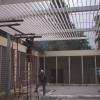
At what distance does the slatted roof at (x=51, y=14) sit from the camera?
12008 mm

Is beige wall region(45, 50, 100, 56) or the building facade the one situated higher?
beige wall region(45, 50, 100, 56)

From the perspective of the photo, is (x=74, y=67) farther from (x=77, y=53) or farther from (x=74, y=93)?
(x=74, y=93)

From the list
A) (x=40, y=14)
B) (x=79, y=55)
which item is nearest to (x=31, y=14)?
(x=40, y=14)

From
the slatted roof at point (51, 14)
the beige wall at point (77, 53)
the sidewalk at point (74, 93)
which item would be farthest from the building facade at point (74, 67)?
the slatted roof at point (51, 14)

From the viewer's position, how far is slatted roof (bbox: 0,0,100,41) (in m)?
12.0

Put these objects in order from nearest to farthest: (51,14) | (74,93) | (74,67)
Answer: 1. (51,14)
2. (74,93)
3. (74,67)

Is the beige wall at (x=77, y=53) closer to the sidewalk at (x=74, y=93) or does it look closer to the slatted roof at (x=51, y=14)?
the sidewalk at (x=74, y=93)

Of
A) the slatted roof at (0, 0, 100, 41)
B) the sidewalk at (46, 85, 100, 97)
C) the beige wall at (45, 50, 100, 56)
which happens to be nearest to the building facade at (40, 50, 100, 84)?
the beige wall at (45, 50, 100, 56)

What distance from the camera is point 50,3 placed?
1202 centimetres

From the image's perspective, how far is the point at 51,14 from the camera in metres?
13.7

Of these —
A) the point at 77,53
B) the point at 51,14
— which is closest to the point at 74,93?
the point at 51,14

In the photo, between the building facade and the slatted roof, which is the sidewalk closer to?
the slatted roof

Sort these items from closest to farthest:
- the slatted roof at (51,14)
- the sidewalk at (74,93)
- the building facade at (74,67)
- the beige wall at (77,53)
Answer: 1. the slatted roof at (51,14)
2. the sidewalk at (74,93)
3. the beige wall at (77,53)
4. the building facade at (74,67)

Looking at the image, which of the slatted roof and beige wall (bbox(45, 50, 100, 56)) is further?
beige wall (bbox(45, 50, 100, 56))
